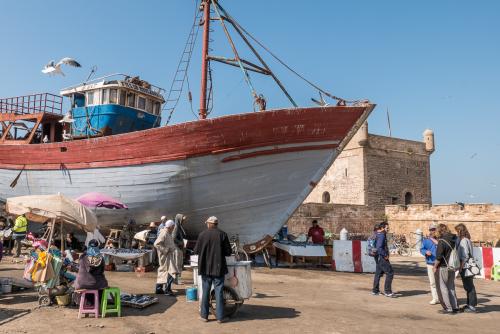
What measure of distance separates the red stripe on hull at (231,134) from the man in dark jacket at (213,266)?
5561mm

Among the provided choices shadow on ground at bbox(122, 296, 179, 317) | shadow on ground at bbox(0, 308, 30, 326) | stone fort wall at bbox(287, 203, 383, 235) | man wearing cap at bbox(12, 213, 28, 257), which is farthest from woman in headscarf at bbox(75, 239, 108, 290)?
stone fort wall at bbox(287, 203, 383, 235)

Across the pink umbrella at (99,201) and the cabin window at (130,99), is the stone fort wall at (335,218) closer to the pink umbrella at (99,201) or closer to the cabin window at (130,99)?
the cabin window at (130,99)

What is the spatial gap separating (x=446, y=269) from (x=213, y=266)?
389 centimetres

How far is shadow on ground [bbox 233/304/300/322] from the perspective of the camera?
601 cm

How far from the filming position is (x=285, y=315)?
6164 mm

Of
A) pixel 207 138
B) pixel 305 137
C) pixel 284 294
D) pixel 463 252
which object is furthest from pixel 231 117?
pixel 463 252

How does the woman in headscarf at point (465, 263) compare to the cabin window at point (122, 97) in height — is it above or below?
below

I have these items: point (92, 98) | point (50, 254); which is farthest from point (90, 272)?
point (92, 98)

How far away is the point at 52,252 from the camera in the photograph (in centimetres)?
661

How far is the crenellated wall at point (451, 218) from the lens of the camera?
2425 cm

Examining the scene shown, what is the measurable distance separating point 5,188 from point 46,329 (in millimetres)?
13242

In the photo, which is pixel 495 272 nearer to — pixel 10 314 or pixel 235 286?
pixel 235 286

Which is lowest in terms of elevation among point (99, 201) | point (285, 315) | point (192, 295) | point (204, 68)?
point (285, 315)

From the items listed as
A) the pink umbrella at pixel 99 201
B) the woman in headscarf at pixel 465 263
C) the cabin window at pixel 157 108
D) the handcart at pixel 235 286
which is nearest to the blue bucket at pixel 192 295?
the handcart at pixel 235 286
